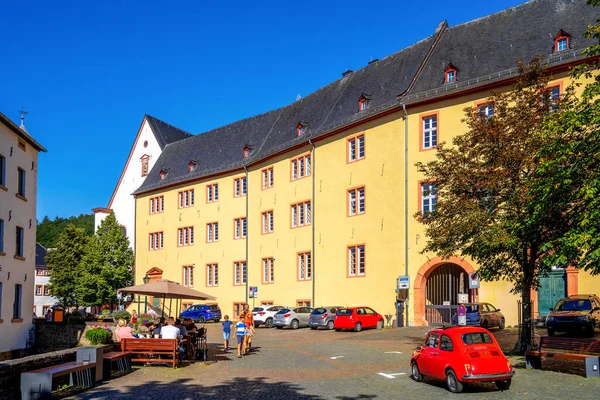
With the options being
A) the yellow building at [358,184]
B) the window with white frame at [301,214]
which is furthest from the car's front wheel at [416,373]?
the window with white frame at [301,214]

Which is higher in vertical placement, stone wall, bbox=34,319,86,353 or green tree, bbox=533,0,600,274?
green tree, bbox=533,0,600,274

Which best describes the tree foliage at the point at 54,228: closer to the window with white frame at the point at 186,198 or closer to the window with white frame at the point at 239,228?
the window with white frame at the point at 186,198

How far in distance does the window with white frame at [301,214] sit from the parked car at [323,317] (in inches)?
275

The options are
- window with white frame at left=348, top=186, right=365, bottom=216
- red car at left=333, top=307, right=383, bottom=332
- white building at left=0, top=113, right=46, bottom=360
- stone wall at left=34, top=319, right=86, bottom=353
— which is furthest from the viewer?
window with white frame at left=348, top=186, right=365, bottom=216

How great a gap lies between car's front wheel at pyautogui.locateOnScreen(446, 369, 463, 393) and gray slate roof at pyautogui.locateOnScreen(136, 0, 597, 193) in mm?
19974

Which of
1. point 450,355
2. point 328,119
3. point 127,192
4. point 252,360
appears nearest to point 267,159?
point 328,119

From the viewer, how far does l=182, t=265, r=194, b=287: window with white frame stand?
52.4 metres

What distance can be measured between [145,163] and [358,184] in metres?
30.4

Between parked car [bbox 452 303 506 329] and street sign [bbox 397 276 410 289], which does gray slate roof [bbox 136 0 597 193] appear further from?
parked car [bbox 452 303 506 329]

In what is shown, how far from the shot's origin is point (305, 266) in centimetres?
4131

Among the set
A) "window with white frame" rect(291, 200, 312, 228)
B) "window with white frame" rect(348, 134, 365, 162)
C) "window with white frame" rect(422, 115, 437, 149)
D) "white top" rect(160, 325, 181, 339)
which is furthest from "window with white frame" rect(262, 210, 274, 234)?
"white top" rect(160, 325, 181, 339)

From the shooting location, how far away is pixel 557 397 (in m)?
13.1

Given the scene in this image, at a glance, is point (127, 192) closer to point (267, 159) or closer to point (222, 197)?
point (222, 197)

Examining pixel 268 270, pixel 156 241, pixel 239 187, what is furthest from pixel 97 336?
pixel 156 241
